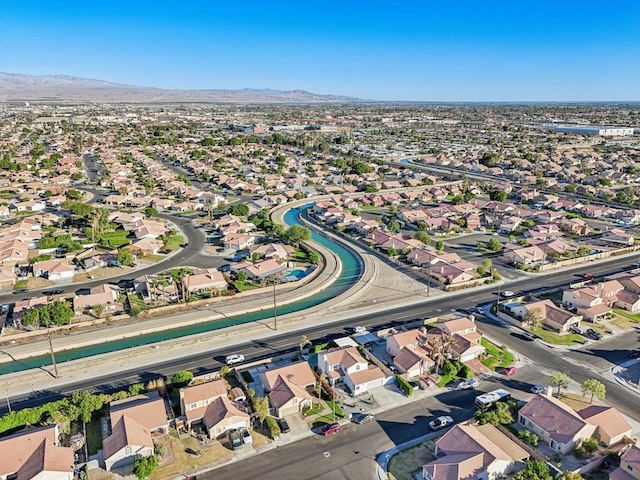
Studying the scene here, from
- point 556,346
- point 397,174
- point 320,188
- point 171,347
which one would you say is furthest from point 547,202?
point 171,347

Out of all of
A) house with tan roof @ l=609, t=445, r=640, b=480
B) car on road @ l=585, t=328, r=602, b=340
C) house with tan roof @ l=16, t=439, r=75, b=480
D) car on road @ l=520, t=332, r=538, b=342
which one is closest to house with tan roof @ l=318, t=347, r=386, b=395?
house with tan roof @ l=609, t=445, r=640, b=480

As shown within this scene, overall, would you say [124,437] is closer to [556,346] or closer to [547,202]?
[556,346]

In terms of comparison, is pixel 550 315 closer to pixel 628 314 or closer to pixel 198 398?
pixel 628 314

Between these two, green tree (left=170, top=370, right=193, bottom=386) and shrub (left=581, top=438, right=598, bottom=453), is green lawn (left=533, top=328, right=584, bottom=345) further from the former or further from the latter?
green tree (left=170, top=370, right=193, bottom=386)

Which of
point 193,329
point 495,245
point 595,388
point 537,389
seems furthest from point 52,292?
point 495,245

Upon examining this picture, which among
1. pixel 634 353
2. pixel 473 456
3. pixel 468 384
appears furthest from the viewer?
pixel 634 353
